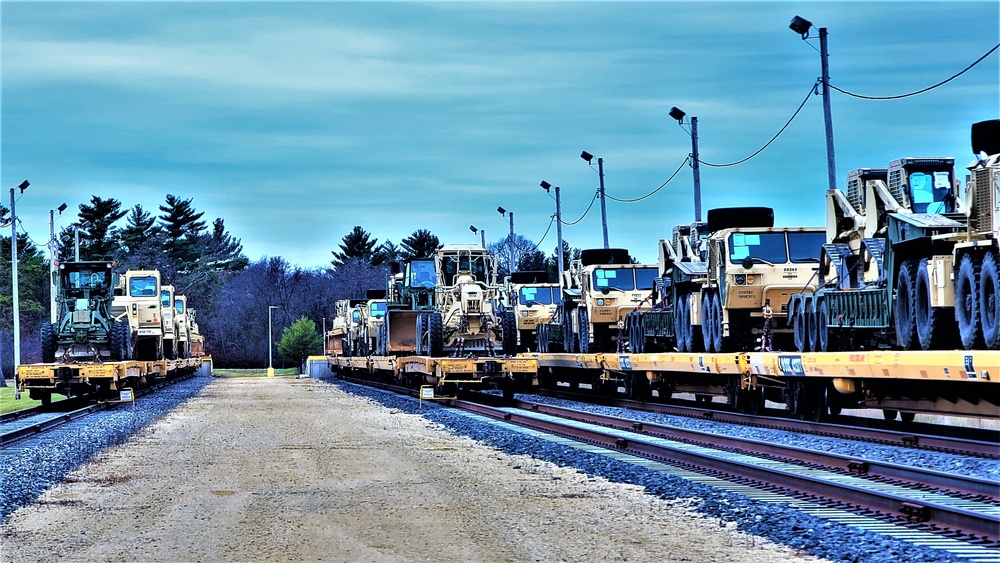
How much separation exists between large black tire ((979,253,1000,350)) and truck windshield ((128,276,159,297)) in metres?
33.4

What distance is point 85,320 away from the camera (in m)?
34.4

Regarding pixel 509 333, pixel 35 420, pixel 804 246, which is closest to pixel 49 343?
pixel 35 420

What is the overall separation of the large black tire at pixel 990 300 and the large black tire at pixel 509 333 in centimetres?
1900

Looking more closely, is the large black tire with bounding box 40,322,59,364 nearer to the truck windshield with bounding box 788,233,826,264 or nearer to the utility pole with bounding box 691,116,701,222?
the utility pole with bounding box 691,116,701,222

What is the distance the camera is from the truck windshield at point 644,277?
106ft

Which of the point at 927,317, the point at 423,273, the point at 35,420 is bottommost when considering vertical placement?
the point at 35,420

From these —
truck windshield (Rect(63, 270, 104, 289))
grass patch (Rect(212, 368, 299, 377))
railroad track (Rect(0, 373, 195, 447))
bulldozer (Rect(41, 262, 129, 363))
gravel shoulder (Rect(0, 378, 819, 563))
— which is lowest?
gravel shoulder (Rect(0, 378, 819, 563))

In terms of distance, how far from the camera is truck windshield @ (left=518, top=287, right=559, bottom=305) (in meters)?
40.8

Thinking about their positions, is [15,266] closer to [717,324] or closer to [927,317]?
[717,324]

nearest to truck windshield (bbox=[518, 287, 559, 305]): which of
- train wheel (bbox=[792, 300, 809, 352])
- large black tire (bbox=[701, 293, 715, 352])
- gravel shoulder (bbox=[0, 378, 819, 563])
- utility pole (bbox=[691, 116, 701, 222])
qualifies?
utility pole (bbox=[691, 116, 701, 222])

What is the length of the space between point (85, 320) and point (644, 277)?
13904mm

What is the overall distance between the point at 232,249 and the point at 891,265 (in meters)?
134

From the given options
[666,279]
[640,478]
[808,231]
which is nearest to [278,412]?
[666,279]

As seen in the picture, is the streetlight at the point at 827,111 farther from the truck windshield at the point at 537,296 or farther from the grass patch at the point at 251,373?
the grass patch at the point at 251,373
